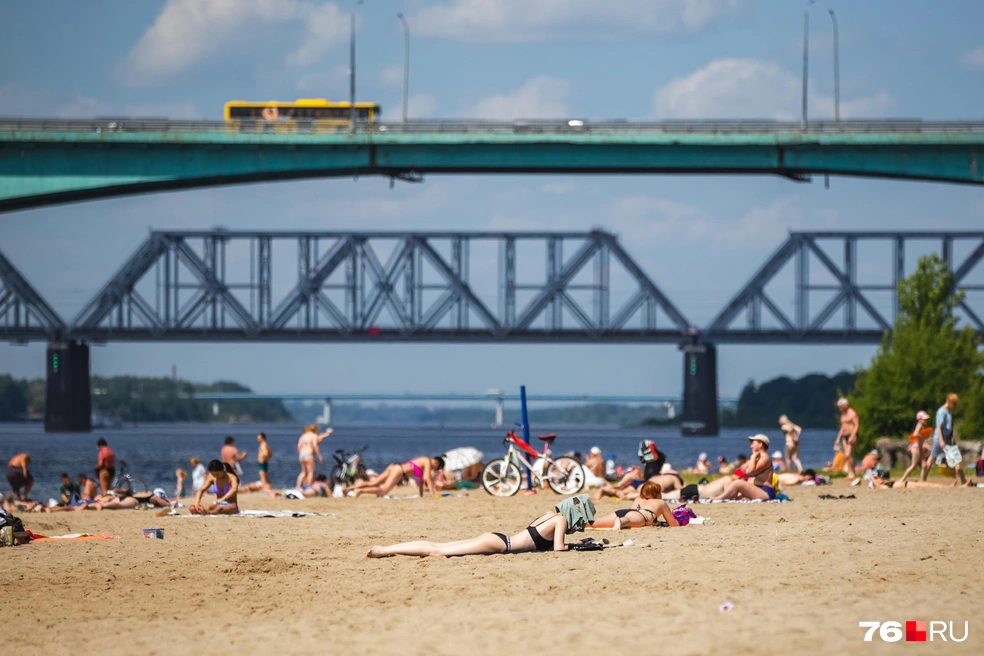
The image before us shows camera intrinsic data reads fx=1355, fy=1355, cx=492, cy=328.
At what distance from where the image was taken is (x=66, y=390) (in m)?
113

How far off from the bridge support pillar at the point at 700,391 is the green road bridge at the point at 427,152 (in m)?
69.2

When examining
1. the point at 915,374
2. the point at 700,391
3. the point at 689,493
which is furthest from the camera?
the point at 700,391

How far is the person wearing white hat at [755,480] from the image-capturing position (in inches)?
811

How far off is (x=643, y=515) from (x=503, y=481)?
24.4 feet

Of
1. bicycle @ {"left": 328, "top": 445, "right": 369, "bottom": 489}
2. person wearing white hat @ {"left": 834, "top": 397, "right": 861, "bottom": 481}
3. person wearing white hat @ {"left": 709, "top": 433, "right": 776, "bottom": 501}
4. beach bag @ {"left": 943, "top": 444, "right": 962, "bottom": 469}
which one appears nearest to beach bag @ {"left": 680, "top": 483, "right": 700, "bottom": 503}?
person wearing white hat @ {"left": 709, "top": 433, "right": 776, "bottom": 501}

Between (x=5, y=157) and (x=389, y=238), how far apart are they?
73.9 meters

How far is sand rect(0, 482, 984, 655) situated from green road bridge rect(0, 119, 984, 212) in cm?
2763

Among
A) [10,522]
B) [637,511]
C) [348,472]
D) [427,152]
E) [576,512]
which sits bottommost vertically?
[348,472]

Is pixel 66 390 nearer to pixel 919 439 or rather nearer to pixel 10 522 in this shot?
pixel 919 439

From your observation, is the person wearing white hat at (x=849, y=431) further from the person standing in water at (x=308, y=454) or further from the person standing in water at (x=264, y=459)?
the person standing in water at (x=264, y=459)

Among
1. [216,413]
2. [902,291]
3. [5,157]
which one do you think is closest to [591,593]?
[902,291]

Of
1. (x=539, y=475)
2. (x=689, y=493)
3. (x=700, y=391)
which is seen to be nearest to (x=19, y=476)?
(x=539, y=475)

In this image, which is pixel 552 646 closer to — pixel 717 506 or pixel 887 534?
pixel 887 534

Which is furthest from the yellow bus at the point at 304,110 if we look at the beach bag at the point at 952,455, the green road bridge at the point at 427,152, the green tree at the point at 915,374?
the beach bag at the point at 952,455
